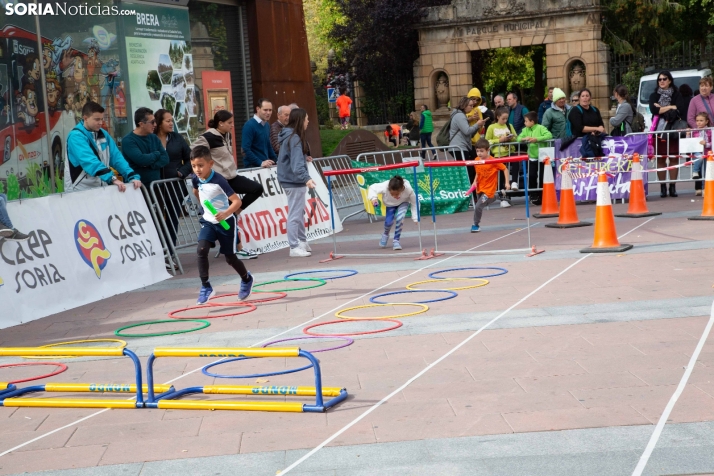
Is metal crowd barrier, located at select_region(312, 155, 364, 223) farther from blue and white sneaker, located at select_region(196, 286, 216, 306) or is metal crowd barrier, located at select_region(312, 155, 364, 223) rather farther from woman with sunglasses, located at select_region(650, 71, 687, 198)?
blue and white sneaker, located at select_region(196, 286, 216, 306)

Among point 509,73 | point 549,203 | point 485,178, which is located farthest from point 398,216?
point 509,73

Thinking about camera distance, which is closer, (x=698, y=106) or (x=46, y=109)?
(x=46, y=109)

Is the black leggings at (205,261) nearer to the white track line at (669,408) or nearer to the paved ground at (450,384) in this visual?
the paved ground at (450,384)

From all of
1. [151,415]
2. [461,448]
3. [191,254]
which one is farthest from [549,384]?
[191,254]

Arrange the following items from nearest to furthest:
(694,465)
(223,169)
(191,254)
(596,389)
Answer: (694,465) < (596,389) < (223,169) < (191,254)

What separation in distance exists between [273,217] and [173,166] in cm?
178

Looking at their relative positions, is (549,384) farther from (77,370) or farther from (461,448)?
(77,370)

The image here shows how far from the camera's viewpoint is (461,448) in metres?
5.10

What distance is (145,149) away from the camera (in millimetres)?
Result: 12625

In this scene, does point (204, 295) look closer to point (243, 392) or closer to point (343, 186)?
point (243, 392)

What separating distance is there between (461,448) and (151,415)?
206cm

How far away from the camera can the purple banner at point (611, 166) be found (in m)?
16.9

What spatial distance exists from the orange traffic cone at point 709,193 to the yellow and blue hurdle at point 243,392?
30.4 feet

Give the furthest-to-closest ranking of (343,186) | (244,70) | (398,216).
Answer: (244,70) < (343,186) < (398,216)
